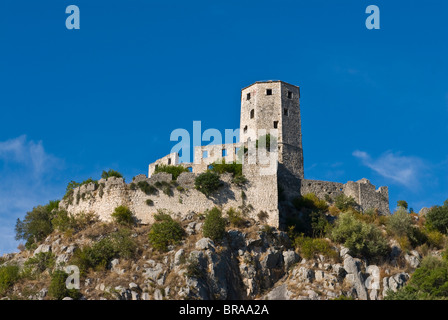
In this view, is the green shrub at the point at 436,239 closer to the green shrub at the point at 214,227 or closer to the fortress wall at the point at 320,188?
the fortress wall at the point at 320,188

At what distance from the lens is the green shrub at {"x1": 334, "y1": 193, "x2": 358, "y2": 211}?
1879 inches

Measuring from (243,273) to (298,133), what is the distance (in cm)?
1555

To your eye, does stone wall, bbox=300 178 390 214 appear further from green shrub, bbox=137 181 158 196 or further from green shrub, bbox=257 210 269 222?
green shrub, bbox=137 181 158 196

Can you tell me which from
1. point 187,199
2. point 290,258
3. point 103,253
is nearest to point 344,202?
point 290,258

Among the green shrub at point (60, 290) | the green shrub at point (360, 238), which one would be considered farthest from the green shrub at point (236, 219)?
the green shrub at point (60, 290)

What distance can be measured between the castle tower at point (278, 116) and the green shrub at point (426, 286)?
1369 cm

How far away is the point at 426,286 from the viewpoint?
37719 millimetres

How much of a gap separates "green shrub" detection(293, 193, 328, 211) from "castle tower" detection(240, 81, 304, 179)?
307 centimetres

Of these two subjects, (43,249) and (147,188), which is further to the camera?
(147,188)

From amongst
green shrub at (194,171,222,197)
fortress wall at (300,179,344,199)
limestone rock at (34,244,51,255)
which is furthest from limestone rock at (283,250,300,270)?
limestone rock at (34,244,51,255)

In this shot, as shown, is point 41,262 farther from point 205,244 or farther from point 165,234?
point 205,244

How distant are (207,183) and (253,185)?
9.74ft

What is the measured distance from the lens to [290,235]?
142ft

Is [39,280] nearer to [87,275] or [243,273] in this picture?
[87,275]
